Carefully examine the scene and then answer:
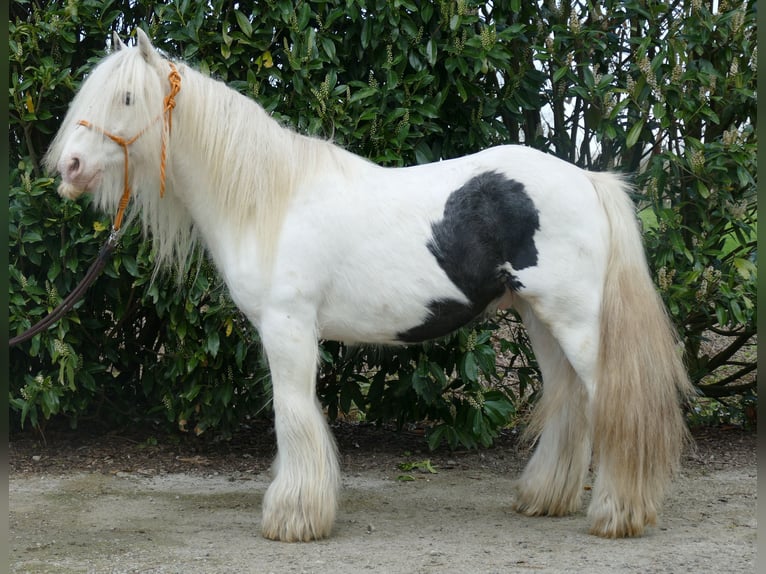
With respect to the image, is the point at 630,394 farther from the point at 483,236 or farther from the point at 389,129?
the point at 389,129

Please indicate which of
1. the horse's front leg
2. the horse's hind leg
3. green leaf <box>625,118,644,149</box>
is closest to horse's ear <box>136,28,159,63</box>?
the horse's front leg

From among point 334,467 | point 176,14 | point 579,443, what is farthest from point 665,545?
point 176,14

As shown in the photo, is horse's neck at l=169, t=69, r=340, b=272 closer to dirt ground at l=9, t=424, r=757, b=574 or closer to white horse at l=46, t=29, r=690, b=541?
white horse at l=46, t=29, r=690, b=541

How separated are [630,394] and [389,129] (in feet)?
6.31

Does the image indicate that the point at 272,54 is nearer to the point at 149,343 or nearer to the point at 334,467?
the point at 149,343

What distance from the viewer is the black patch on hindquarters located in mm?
3598

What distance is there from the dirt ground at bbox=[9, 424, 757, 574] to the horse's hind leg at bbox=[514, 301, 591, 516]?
10 cm

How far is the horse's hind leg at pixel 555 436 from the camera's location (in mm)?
3943

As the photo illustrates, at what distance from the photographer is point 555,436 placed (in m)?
4.04

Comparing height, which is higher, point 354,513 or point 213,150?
point 213,150

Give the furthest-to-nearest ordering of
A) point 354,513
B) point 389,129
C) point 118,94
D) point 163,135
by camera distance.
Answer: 1. point 389,129
2. point 354,513
3. point 163,135
4. point 118,94

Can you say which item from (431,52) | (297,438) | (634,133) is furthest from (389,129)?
(297,438)

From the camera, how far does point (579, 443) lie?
13.1 feet

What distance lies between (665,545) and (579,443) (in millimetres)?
590
